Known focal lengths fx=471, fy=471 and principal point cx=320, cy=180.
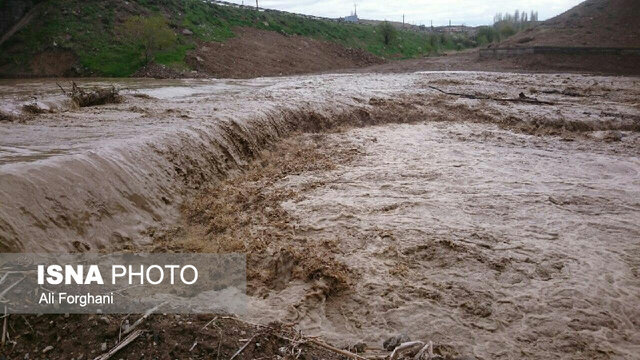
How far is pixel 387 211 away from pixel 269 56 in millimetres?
25458

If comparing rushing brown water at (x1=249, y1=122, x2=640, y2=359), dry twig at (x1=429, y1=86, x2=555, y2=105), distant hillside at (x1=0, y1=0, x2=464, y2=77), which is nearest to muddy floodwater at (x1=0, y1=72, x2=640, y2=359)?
→ rushing brown water at (x1=249, y1=122, x2=640, y2=359)

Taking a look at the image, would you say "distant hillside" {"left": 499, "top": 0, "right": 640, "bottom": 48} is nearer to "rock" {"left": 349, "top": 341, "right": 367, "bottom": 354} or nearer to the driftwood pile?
the driftwood pile

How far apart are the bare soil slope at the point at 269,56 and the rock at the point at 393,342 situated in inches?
900

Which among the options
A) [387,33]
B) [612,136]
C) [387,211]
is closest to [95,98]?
[387,211]

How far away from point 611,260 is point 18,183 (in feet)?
22.4

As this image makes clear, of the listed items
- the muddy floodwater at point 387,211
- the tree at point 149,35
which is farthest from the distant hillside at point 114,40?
the muddy floodwater at point 387,211

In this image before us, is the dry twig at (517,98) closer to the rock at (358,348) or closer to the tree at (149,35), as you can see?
the rock at (358,348)

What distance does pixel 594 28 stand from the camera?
32.2m

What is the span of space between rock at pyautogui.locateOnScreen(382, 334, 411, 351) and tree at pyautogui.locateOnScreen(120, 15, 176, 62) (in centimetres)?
2384

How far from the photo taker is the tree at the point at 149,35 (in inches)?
954

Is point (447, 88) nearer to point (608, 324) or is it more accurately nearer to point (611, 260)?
point (611, 260)

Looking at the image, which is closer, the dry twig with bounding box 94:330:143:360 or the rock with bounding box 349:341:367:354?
the dry twig with bounding box 94:330:143:360

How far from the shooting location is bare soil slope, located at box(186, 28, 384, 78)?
2654 cm

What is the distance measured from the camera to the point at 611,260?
5.72 meters
